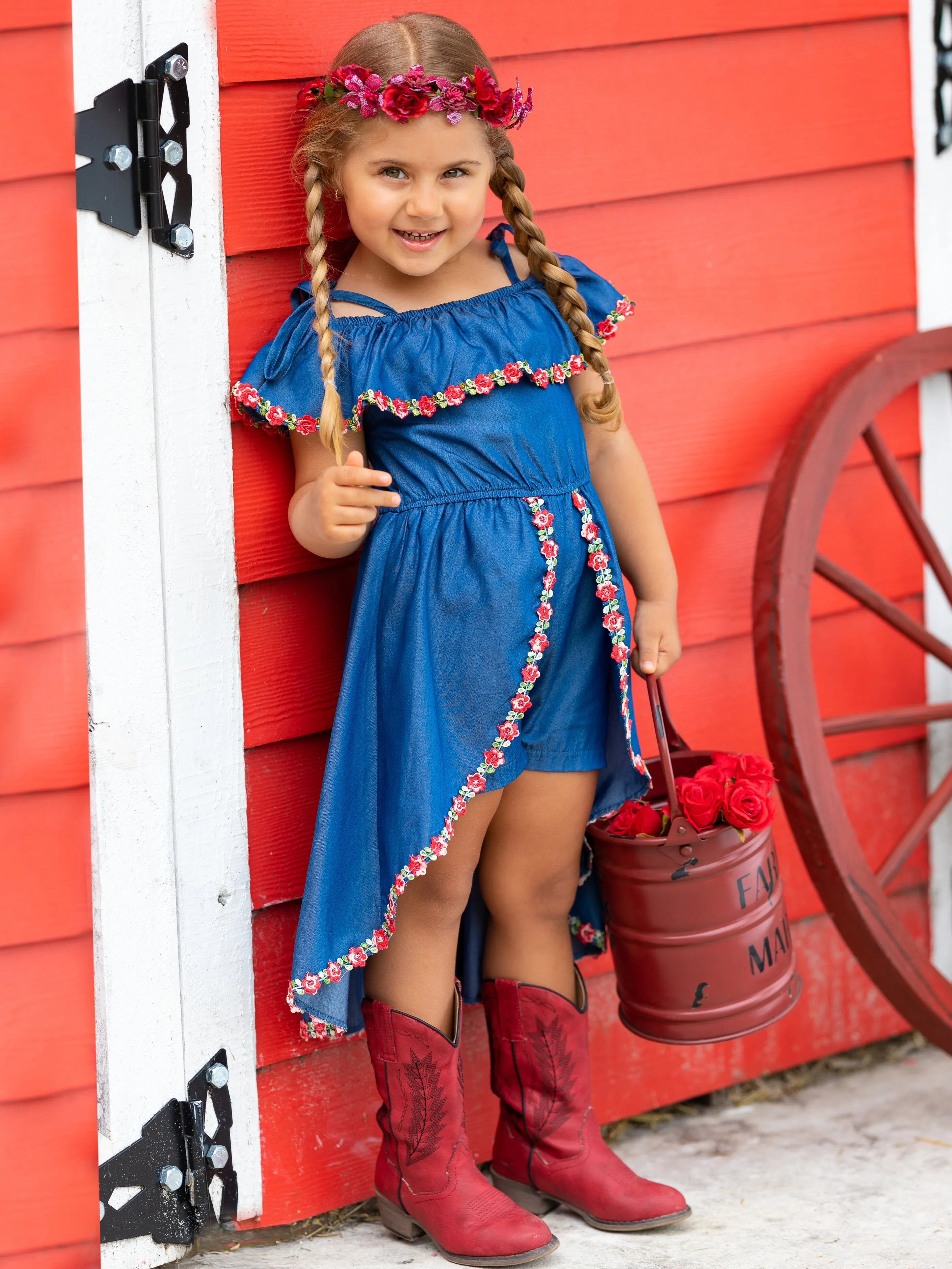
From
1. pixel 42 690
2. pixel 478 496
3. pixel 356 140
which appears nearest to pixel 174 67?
pixel 356 140

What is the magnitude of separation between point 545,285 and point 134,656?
0.71 metres

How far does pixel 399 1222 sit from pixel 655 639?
34.4 inches

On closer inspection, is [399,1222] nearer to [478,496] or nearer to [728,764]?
[728,764]

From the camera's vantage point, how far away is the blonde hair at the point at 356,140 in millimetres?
1645

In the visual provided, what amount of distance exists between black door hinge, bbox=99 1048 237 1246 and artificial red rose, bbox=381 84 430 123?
1.21 metres

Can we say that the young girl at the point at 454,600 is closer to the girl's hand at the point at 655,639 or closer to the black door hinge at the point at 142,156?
Result: the girl's hand at the point at 655,639

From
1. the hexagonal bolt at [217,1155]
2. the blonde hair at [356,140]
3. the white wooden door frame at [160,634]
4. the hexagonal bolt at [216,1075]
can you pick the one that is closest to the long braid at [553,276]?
the blonde hair at [356,140]

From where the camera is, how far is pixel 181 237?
171 cm

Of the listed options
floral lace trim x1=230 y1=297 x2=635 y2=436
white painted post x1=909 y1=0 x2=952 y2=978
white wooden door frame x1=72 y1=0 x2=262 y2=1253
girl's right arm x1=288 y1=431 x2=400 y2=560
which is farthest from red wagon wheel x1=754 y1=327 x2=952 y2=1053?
white wooden door frame x1=72 y1=0 x2=262 y2=1253

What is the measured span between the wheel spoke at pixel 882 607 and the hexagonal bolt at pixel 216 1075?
3.83ft

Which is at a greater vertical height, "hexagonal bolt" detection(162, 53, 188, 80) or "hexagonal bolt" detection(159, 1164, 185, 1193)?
"hexagonal bolt" detection(162, 53, 188, 80)

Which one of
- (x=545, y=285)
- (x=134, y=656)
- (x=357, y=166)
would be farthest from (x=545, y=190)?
(x=134, y=656)

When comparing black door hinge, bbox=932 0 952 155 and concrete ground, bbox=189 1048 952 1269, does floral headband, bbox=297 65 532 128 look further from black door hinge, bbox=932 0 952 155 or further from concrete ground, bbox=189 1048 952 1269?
concrete ground, bbox=189 1048 952 1269

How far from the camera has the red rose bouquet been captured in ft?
5.95
